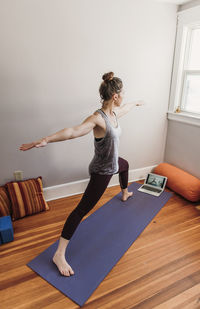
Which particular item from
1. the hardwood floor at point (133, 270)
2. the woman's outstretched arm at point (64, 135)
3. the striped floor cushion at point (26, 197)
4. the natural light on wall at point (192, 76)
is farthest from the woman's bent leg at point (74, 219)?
the natural light on wall at point (192, 76)

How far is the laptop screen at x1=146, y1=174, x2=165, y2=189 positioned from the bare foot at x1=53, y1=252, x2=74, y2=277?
1.67 m

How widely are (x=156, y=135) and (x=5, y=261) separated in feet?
7.76

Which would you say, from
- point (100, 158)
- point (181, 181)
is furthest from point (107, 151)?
point (181, 181)

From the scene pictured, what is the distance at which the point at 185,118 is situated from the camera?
9.51 feet

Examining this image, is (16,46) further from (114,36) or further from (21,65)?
(114,36)

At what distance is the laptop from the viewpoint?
2.86 m

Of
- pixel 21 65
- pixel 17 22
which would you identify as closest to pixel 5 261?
pixel 21 65

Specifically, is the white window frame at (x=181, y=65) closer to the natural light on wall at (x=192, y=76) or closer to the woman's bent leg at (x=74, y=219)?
the natural light on wall at (x=192, y=76)

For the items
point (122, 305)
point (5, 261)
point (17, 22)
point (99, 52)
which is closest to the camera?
point (122, 305)

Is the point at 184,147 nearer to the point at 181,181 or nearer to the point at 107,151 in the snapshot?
the point at 181,181

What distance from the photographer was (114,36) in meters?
2.48

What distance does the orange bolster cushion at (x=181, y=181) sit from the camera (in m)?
2.61

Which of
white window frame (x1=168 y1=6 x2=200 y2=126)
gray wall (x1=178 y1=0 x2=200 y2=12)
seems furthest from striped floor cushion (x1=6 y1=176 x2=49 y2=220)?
gray wall (x1=178 y1=0 x2=200 y2=12)

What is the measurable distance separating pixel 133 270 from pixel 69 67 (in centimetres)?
196
